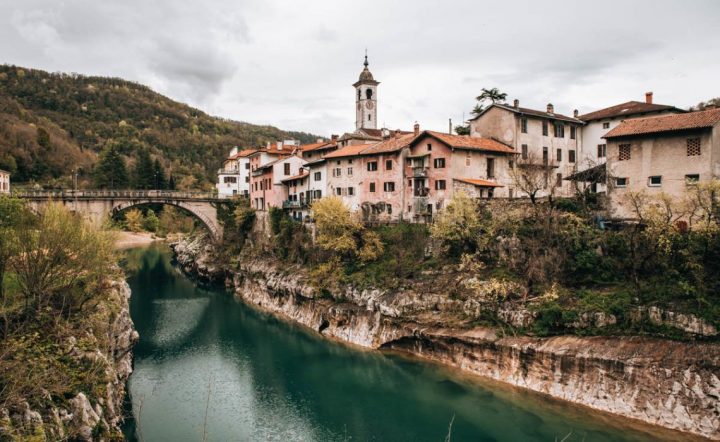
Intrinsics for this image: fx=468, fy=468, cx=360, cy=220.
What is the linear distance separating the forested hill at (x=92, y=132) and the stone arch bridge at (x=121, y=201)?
44.5m

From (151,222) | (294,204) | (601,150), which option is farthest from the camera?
(151,222)

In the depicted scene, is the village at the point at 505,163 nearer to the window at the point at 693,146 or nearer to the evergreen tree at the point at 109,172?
the window at the point at 693,146

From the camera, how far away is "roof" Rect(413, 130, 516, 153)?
4325cm

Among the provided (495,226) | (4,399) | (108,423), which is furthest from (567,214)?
(4,399)

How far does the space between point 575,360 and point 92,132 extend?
15828cm

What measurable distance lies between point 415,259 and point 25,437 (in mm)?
30378

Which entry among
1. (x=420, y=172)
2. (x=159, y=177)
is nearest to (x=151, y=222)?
(x=159, y=177)

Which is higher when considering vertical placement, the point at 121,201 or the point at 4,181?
the point at 4,181

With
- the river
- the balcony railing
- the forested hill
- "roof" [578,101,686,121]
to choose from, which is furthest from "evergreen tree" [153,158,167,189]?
"roof" [578,101,686,121]

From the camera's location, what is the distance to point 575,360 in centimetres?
2652

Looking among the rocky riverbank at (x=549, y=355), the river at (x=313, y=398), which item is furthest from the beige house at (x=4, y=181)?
the rocky riverbank at (x=549, y=355)

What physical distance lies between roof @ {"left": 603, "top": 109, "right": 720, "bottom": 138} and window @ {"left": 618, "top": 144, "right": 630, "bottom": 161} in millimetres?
899

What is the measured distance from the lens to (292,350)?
3806 centimetres

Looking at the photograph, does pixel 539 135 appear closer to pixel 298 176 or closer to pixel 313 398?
pixel 298 176
